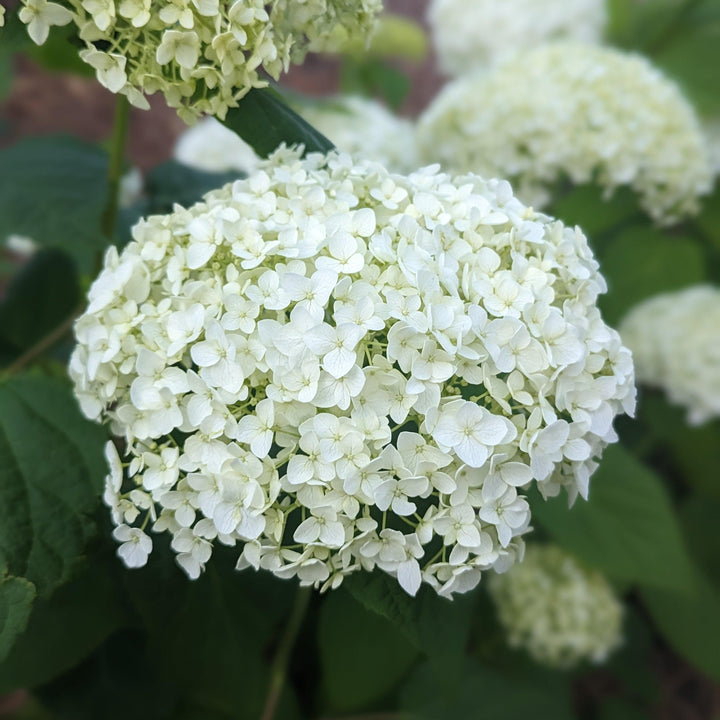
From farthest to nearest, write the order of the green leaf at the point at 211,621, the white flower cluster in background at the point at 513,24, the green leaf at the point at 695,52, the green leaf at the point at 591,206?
1. the white flower cluster in background at the point at 513,24
2. the green leaf at the point at 695,52
3. the green leaf at the point at 591,206
4. the green leaf at the point at 211,621

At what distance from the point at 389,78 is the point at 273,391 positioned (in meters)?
1.99

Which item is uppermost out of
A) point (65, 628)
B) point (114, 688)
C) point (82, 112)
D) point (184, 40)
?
point (184, 40)

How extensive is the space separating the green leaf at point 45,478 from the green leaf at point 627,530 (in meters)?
0.74

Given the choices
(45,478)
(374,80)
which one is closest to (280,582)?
(45,478)

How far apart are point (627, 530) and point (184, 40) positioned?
1.00 meters

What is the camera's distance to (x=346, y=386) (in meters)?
0.60

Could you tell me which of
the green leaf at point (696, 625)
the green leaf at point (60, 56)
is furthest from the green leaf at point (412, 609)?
the green leaf at point (696, 625)

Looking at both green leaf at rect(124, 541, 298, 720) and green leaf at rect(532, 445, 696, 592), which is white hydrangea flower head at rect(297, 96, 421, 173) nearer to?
green leaf at rect(532, 445, 696, 592)

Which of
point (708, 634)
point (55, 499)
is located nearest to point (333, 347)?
point (55, 499)

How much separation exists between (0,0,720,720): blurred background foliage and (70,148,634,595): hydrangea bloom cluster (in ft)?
0.27

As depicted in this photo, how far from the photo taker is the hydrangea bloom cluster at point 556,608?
141cm

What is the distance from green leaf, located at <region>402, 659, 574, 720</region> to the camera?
1294 mm

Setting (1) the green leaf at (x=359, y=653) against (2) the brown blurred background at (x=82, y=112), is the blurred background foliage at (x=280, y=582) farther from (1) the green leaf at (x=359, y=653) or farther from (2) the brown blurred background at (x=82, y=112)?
(2) the brown blurred background at (x=82, y=112)

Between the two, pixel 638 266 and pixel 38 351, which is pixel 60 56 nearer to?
pixel 38 351
